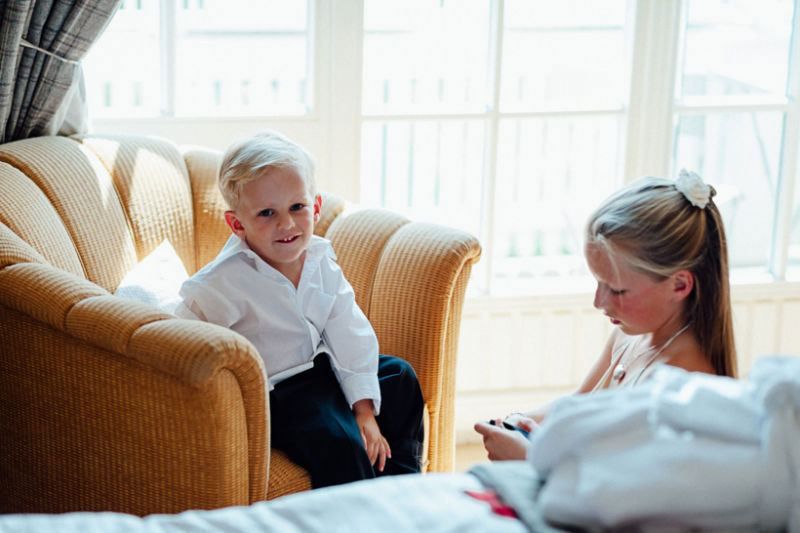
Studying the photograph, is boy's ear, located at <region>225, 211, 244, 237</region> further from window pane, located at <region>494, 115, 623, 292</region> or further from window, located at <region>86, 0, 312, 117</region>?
window pane, located at <region>494, 115, 623, 292</region>

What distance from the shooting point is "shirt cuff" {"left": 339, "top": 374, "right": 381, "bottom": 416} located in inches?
84.5

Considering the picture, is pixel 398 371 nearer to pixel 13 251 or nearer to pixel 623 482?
pixel 13 251

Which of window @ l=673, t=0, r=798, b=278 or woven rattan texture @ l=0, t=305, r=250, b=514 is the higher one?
window @ l=673, t=0, r=798, b=278

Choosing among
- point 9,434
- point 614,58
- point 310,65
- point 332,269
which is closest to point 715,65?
point 614,58

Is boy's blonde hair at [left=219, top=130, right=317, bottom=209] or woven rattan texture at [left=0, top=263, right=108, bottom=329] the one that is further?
boy's blonde hair at [left=219, top=130, right=317, bottom=209]

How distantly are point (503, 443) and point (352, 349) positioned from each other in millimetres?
510

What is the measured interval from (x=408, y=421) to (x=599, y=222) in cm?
69

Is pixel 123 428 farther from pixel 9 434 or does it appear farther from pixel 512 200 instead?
pixel 512 200

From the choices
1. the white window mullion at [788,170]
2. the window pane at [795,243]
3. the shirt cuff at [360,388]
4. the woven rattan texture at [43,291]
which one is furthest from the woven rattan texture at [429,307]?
the window pane at [795,243]

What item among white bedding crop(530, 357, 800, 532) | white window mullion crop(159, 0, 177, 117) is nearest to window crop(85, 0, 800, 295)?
white window mullion crop(159, 0, 177, 117)

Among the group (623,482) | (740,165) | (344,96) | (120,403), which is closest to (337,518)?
(623,482)

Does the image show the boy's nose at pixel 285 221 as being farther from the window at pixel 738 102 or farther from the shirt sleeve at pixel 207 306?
the window at pixel 738 102

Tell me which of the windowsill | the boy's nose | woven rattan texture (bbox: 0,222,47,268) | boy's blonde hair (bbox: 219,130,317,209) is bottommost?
the windowsill

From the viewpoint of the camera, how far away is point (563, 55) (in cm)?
320
